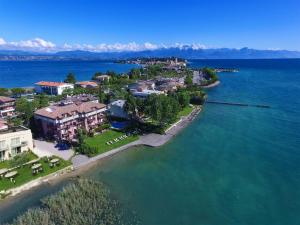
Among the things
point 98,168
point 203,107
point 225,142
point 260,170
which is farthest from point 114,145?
point 203,107

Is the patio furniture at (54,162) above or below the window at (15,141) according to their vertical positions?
below

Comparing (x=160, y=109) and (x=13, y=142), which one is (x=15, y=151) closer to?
(x=13, y=142)

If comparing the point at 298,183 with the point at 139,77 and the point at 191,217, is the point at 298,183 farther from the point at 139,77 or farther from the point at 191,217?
the point at 139,77

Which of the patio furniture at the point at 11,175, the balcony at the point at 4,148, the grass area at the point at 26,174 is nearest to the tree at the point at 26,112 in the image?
the balcony at the point at 4,148

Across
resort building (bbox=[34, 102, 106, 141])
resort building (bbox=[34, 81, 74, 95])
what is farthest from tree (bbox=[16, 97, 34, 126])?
resort building (bbox=[34, 81, 74, 95])

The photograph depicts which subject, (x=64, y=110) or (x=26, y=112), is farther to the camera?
(x=26, y=112)

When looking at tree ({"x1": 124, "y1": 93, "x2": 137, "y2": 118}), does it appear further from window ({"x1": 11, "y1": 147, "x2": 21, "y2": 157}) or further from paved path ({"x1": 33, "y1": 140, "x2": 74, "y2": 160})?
window ({"x1": 11, "y1": 147, "x2": 21, "y2": 157})

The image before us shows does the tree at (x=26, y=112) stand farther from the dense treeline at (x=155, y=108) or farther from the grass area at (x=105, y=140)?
the dense treeline at (x=155, y=108)

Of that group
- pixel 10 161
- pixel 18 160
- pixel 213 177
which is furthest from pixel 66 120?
pixel 213 177

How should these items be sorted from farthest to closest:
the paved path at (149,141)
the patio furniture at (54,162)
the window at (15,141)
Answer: the window at (15,141) < the paved path at (149,141) < the patio furniture at (54,162)
